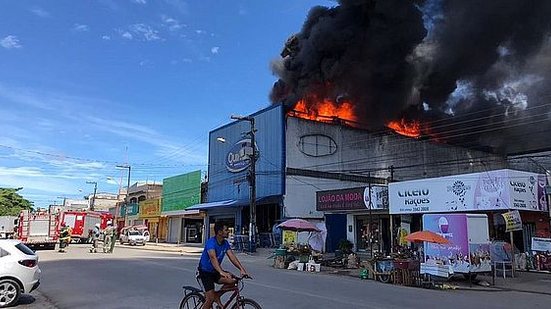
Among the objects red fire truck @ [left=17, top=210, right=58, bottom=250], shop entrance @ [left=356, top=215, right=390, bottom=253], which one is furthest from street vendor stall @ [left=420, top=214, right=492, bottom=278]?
red fire truck @ [left=17, top=210, right=58, bottom=250]

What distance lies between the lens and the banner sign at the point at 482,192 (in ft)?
63.5

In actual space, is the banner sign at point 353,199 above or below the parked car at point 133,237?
above

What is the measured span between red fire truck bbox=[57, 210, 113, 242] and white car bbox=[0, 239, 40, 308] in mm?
32464

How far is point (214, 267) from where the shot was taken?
646 centimetres

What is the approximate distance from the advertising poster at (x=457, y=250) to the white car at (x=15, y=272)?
40.4 feet

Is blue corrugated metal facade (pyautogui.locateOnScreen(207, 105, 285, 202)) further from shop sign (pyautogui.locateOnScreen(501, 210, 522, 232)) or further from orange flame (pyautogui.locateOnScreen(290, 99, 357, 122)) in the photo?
shop sign (pyautogui.locateOnScreen(501, 210, 522, 232))

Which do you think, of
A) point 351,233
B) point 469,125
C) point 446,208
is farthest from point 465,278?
point 469,125

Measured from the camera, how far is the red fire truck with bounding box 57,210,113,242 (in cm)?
4128

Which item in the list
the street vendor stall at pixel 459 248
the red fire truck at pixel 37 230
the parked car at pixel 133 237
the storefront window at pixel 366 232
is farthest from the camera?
the parked car at pixel 133 237

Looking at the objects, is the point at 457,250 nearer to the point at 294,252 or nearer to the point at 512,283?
the point at 512,283

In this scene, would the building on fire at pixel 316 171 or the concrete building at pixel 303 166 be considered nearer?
the building on fire at pixel 316 171

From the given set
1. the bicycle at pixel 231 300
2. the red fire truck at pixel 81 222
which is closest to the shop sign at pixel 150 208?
the red fire truck at pixel 81 222

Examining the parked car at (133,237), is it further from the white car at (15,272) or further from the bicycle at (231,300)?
the bicycle at (231,300)

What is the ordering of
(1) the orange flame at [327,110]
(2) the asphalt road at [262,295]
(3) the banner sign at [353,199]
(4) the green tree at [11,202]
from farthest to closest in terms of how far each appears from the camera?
(4) the green tree at [11,202] < (1) the orange flame at [327,110] < (3) the banner sign at [353,199] < (2) the asphalt road at [262,295]
